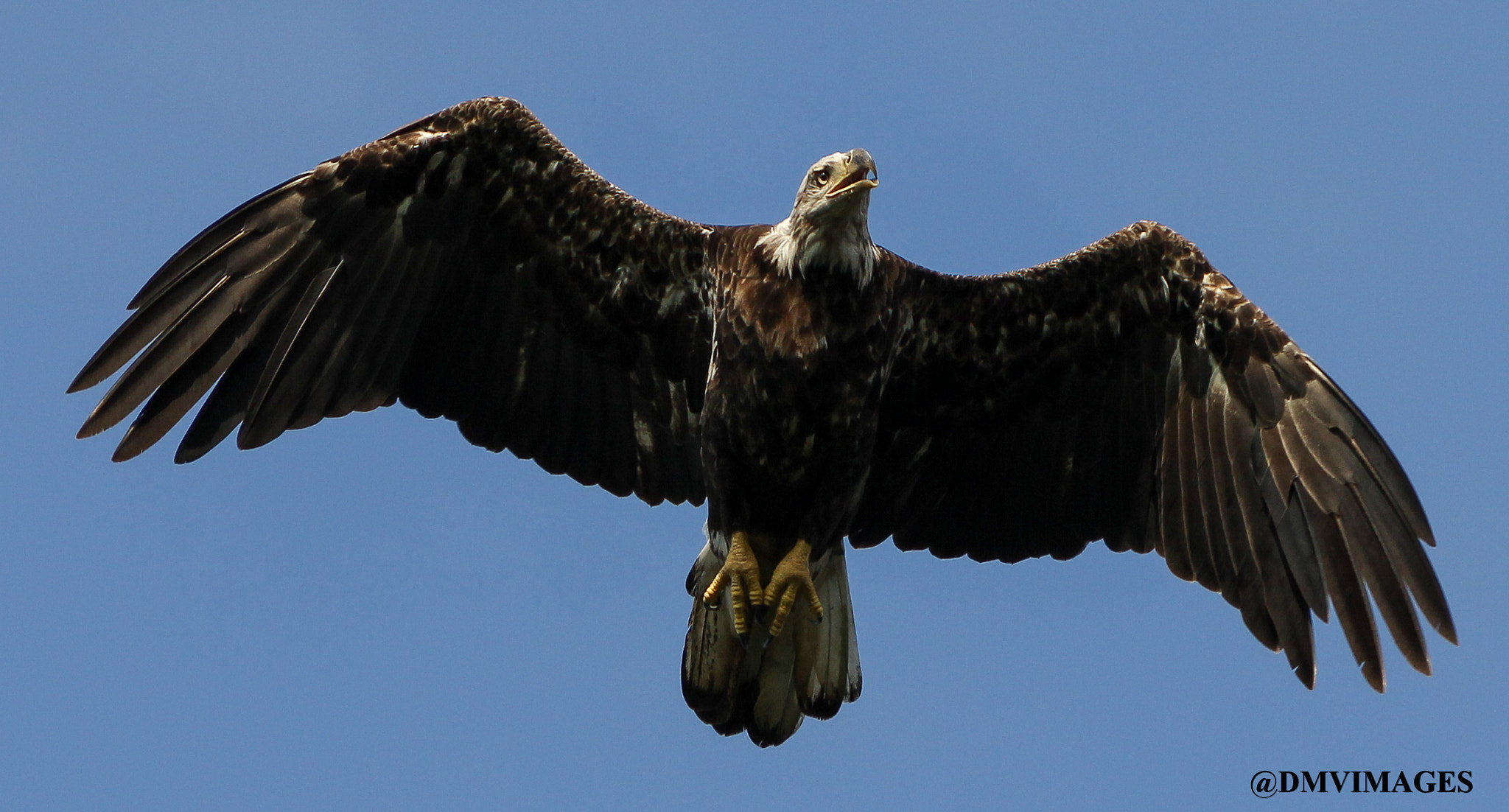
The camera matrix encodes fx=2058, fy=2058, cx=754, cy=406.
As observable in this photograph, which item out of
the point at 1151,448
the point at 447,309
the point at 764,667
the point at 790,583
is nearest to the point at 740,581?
the point at 790,583

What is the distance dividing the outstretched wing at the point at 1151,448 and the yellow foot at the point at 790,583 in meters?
1.00

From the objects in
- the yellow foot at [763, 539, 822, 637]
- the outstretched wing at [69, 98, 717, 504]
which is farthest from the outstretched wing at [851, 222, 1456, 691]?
the outstretched wing at [69, 98, 717, 504]

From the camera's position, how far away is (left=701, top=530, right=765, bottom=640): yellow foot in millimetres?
12836

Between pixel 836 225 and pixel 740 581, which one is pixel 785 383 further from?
pixel 740 581

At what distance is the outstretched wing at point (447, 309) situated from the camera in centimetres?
1264

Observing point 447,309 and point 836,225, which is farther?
point 447,309

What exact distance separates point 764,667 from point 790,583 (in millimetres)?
688

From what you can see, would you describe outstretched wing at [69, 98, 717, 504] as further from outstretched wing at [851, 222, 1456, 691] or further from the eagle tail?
outstretched wing at [851, 222, 1456, 691]

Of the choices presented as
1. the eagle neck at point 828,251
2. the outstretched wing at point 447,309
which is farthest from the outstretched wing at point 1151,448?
the outstretched wing at point 447,309

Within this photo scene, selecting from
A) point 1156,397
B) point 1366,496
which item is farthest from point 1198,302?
point 1366,496

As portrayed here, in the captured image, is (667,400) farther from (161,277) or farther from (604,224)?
(161,277)

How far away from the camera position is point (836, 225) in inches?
479

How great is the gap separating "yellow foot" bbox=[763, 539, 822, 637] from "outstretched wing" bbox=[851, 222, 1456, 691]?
1.00m

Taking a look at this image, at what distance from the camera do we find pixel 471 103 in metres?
12.8
